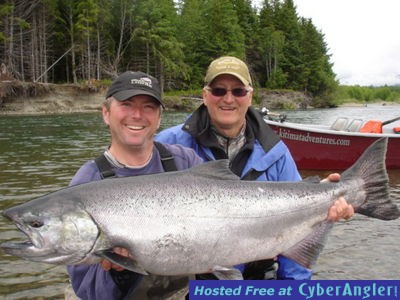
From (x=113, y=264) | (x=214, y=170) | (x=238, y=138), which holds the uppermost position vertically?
(x=238, y=138)

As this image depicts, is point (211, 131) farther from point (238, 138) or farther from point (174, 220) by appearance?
point (174, 220)

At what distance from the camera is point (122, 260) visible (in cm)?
263

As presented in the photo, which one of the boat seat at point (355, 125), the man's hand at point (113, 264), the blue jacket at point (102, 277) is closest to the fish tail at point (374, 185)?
the blue jacket at point (102, 277)

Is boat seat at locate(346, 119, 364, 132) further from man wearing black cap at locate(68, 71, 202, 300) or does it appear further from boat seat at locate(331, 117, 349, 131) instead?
man wearing black cap at locate(68, 71, 202, 300)

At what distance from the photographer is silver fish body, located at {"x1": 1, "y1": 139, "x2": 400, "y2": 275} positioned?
2.59 meters

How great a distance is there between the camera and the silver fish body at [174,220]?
2590 millimetres

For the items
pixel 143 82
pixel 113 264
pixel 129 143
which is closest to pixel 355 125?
pixel 143 82

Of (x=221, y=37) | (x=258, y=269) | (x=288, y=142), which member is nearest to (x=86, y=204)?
(x=258, y=269)

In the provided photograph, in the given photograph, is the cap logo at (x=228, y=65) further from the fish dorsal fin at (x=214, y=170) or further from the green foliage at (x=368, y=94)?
the green foliage at (x=368, y=94)

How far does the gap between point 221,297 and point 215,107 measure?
6.47ft

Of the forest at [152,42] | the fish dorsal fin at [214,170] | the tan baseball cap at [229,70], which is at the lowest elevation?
the fish dorsal fin at [214,170]

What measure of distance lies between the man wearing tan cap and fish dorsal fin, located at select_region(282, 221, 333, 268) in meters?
0.62

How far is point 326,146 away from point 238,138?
314 inches

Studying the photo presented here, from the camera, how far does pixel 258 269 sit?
3.94 metres
